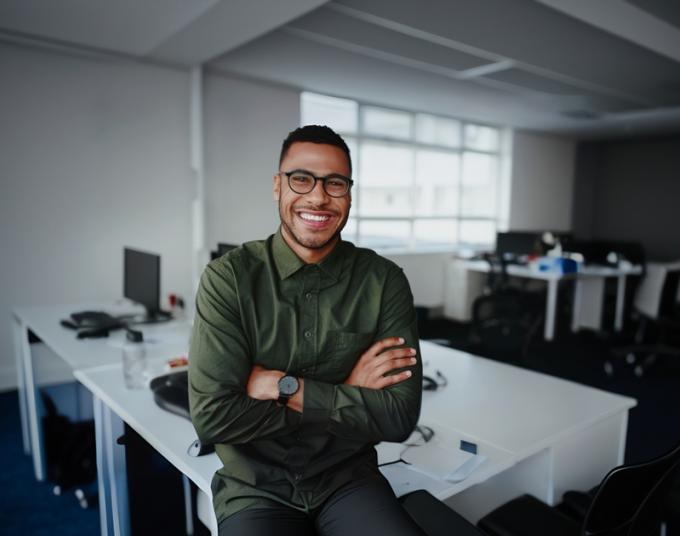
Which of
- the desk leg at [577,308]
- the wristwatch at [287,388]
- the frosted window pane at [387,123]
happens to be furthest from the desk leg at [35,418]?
the desk leg at [577,308]

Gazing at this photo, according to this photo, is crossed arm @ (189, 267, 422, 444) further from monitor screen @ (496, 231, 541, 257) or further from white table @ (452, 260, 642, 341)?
monitor screen @ (496, 231, 541, 257)

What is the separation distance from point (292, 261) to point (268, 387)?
33cm

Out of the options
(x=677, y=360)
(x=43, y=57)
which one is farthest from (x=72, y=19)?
(x=677, y=360)

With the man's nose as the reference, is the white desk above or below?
below

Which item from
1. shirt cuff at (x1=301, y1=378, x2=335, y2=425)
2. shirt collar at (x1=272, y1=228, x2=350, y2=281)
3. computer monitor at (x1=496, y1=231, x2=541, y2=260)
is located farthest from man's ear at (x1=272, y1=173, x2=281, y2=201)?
computer monitor at (x1=496, y1=231, x2=541, y2=260)

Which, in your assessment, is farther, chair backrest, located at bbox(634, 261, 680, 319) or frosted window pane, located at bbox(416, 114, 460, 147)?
frosted window pane, located at bbox(416, 114, 460, 147)

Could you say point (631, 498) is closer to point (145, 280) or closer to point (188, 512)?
point (188, 512)

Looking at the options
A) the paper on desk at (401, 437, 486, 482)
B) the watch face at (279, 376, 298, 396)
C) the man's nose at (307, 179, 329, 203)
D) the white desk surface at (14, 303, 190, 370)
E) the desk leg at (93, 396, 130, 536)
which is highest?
the man's nose at (307, 179, 329, 203)

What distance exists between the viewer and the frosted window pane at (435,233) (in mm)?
7198

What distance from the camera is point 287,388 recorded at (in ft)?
4.09

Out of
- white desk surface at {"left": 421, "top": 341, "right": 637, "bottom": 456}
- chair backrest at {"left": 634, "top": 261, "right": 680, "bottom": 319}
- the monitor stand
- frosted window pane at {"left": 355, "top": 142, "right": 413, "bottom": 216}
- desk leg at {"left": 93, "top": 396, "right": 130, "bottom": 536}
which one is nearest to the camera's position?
white desk surface at {"left": 421, "top": 341, "right": 637, "bottom": 456}

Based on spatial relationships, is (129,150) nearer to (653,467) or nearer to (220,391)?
(220,391)

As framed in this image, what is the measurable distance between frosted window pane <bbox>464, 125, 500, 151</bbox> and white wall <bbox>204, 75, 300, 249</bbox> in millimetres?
3159

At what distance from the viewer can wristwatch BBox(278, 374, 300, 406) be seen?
4.07ft
